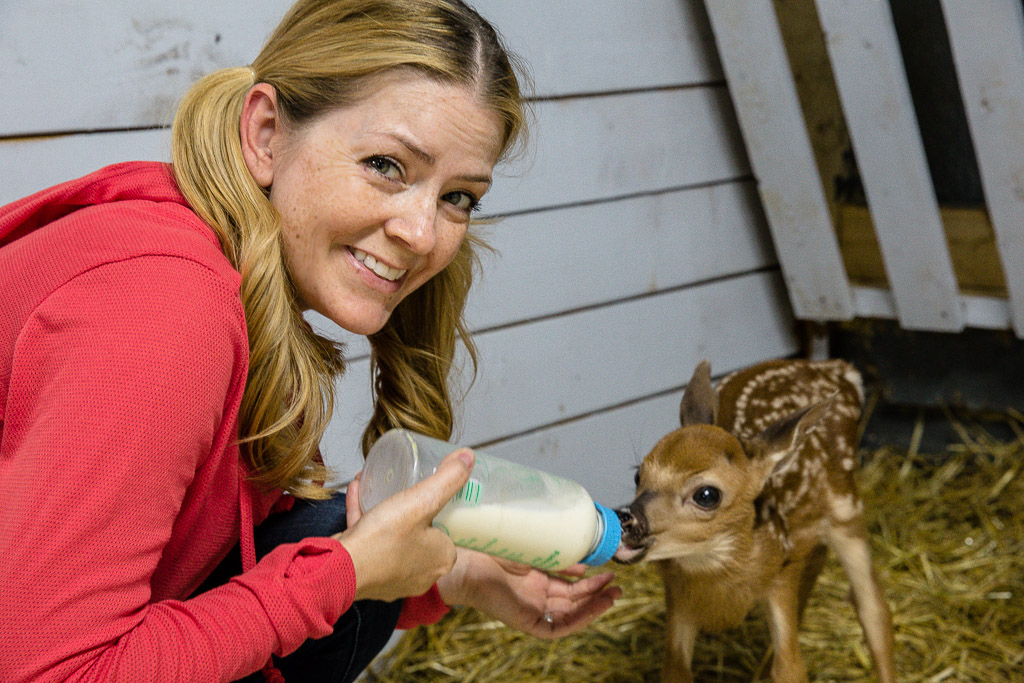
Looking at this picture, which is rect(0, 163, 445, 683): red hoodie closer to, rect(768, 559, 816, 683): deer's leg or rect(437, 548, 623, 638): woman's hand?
rect(437, 548, 623, 638): woman's hand

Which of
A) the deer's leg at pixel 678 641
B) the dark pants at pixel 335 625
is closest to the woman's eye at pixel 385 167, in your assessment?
the dark pants at pixel 335 625

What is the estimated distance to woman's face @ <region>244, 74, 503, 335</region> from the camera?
1.35m

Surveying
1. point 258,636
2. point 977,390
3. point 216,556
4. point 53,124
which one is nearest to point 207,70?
point 53,124

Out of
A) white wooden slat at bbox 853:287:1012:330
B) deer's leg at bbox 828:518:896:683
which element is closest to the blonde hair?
deer's leg at bbox 828:518:896:683

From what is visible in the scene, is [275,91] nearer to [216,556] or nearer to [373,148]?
[373,148]

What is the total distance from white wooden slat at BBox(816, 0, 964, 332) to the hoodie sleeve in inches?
78.7

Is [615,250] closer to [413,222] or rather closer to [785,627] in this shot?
[785,627]

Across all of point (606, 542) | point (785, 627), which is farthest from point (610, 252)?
point (606, 542)

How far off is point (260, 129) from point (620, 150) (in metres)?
1.48

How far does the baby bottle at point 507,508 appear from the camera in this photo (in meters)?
1.37

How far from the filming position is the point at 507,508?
4.54ft

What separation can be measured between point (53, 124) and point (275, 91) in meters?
0.71

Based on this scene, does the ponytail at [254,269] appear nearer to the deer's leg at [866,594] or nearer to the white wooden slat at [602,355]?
the white wooden slat at [602,355]

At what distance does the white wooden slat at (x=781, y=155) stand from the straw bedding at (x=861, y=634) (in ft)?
2.25
